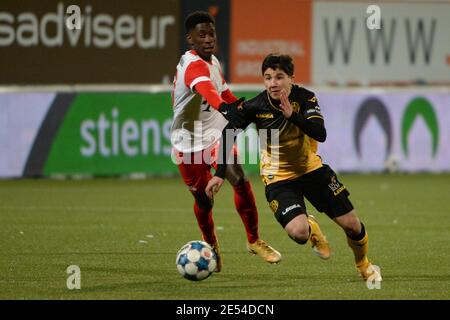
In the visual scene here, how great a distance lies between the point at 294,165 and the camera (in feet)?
30.0

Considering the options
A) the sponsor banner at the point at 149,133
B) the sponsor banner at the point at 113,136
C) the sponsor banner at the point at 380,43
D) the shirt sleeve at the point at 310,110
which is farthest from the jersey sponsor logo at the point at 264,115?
the sponsor banner at the point at 380,43

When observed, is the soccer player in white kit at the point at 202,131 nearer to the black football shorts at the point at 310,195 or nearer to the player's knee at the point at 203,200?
the player's knee at the point at 203,200

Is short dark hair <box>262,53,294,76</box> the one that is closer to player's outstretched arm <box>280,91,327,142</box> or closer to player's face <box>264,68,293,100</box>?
player's face <box>264,68,293,100</box>

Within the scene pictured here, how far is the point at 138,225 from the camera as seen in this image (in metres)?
13.5

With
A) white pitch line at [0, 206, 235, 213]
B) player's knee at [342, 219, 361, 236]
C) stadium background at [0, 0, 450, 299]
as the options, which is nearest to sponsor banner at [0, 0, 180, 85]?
stadium background at [0, 0, 450, 299]

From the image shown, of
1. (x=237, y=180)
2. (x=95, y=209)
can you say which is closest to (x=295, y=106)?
(x=237, y=180)

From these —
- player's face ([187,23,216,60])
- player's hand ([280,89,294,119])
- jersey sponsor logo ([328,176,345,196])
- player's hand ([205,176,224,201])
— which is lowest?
jersey sponsor logo ([328,176,345,196])

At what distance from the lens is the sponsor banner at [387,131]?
68.3 ft

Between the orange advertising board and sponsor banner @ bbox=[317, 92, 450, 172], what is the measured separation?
3.05 m

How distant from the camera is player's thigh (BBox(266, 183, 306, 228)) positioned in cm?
893

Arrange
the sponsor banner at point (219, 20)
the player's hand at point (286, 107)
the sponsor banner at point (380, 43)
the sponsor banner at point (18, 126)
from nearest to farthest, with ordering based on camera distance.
→ the player's hand at point (286, 107), the sponsor banner at point (18, 126), the sponsor banner at point (219, 20), the sponsor banner at point (380, 43)

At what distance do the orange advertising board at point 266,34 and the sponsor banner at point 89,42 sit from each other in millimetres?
1687
